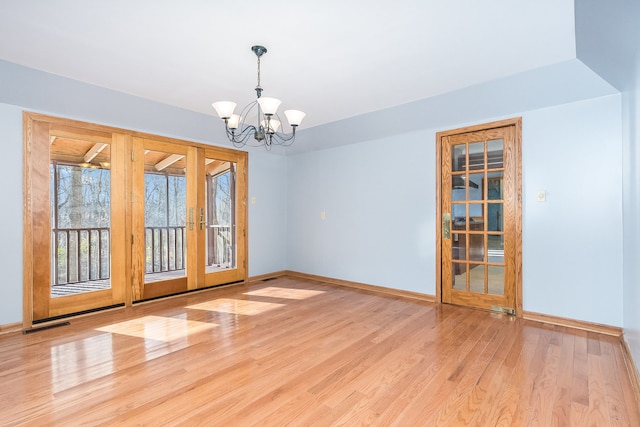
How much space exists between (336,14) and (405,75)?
1.14 metres

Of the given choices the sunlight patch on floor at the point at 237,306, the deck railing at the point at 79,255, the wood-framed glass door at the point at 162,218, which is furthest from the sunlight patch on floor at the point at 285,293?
the deck railing at the point at 79,255

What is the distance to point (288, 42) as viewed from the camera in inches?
95.4

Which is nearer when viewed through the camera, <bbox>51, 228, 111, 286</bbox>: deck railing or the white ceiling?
the white ceiling

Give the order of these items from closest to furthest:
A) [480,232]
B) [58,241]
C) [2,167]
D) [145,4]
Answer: [145,4] → [2,167] → [58,241] → [480,232]

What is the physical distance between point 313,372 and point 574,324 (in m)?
2.70

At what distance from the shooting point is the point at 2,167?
3117mm

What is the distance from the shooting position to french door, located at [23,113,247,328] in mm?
3338

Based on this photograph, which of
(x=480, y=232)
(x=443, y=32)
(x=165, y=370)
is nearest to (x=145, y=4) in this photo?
(x=443, y=32)

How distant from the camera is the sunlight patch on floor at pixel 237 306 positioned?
12.4ft

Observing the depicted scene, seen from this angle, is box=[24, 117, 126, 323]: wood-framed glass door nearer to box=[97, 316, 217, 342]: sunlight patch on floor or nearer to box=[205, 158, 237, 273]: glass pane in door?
box=[97, 316, 217, 342]: sunlight patch on floor

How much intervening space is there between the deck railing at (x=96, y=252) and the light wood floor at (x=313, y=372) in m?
0.54

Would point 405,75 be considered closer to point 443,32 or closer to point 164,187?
point 443,32

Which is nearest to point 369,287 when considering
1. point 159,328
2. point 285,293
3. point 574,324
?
point 285,293

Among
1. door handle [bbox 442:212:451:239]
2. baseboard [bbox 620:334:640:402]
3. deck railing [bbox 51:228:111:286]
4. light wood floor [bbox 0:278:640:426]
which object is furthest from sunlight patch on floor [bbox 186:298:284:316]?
baseboard [bbox 620:334:640:402]
